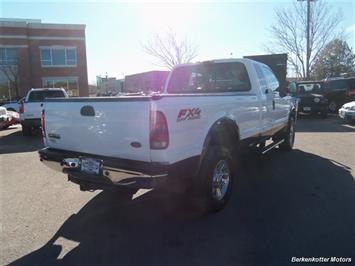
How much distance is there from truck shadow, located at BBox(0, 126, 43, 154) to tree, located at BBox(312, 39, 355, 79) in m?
41.9

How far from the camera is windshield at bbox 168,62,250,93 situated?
5793 mm

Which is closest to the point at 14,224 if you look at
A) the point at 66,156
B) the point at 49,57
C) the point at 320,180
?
the point at 66,156

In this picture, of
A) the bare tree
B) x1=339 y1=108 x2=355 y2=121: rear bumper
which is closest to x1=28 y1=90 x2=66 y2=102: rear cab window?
x1=339 y1=108 x2=355 y2=121: rear bumper

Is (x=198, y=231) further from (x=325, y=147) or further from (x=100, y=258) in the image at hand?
(x=325, y=147)

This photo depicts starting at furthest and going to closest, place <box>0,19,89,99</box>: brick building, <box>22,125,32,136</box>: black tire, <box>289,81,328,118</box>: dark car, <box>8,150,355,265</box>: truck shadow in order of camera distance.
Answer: <box>0,19,89,99</box>: brick building → <box>289,81,328,118</box>: dark car → <box>22,125,32,136</box>: black tire → <box>8,150,355,265</box>: truck shadow

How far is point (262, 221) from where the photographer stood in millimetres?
4062

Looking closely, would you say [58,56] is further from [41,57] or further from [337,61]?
[337,61]

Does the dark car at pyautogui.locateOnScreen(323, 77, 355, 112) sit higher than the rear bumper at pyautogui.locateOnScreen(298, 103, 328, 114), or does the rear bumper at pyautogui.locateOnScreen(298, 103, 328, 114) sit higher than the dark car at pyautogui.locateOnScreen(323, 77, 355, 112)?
the dark car at pyautogui.locateOnScreen(323, 77, 355, 112)

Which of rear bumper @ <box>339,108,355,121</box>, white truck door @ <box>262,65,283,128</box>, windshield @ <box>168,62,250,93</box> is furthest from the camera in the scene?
rear bumper @ <box>339,108,355,121</box>

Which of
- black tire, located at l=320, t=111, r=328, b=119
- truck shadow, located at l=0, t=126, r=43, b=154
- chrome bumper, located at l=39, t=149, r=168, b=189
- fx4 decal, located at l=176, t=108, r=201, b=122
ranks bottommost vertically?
truck shadow, located at l=0, t=126, r=43, b=154

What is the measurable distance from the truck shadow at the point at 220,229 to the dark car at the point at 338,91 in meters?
14.2

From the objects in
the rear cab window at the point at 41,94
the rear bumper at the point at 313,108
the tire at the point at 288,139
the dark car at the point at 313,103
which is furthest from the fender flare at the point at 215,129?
the rear bumper at the point at 313,108

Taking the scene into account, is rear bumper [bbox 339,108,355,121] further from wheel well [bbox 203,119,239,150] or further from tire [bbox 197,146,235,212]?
tire [bbox 197,146,235,212]

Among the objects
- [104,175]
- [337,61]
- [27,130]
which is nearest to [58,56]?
[27,130]
